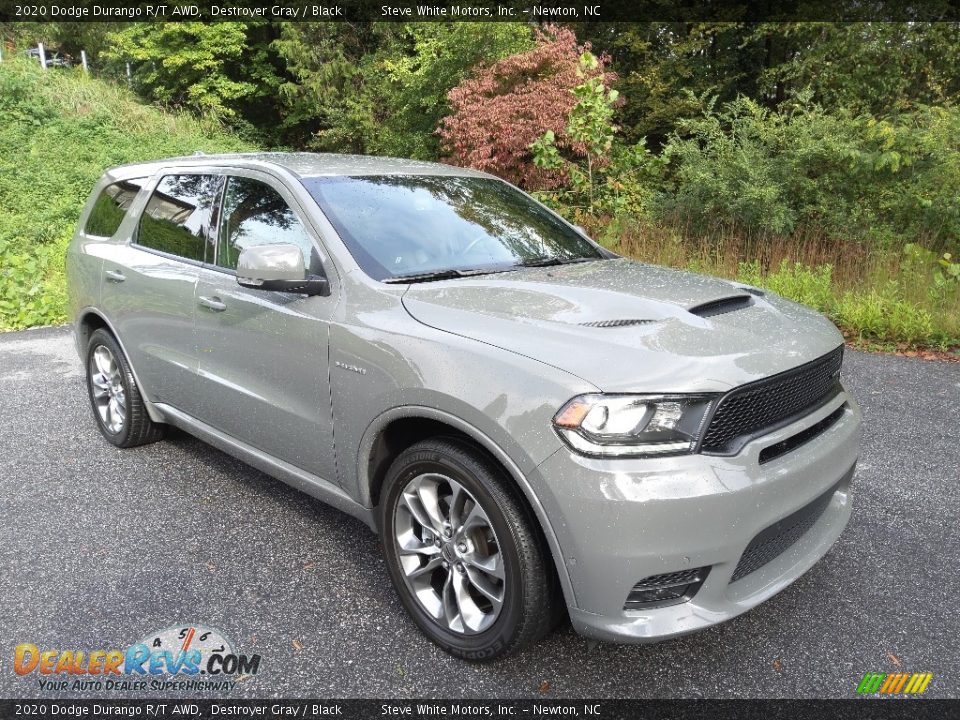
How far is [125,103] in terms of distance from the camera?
68.1 feet

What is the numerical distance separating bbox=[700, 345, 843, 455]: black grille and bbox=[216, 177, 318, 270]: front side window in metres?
1.75

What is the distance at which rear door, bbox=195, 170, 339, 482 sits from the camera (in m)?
2.95

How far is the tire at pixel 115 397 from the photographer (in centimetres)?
446

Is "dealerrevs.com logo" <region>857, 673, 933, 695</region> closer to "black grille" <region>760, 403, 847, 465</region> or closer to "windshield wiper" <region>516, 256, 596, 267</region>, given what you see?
"black grille" <region>760, 403, 847, 465</region>

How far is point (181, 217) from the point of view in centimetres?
395

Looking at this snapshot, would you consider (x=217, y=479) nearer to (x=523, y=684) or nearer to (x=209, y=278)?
(x=209, y=278)

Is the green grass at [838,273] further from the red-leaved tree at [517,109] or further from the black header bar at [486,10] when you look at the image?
the black header bar at [486,10]

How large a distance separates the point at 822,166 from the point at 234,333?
8.95 metres

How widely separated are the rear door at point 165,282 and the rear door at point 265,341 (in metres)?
0.14

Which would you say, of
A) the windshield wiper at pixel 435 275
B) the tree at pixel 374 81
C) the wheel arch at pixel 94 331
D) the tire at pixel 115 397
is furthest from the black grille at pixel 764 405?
Result: the tree at pixel 374 81

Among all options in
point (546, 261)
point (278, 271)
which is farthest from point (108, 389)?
point (546, 261)

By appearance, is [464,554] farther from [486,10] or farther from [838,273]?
[486,10]

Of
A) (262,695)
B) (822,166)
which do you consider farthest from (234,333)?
(822,166)

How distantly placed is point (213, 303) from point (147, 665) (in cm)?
161
